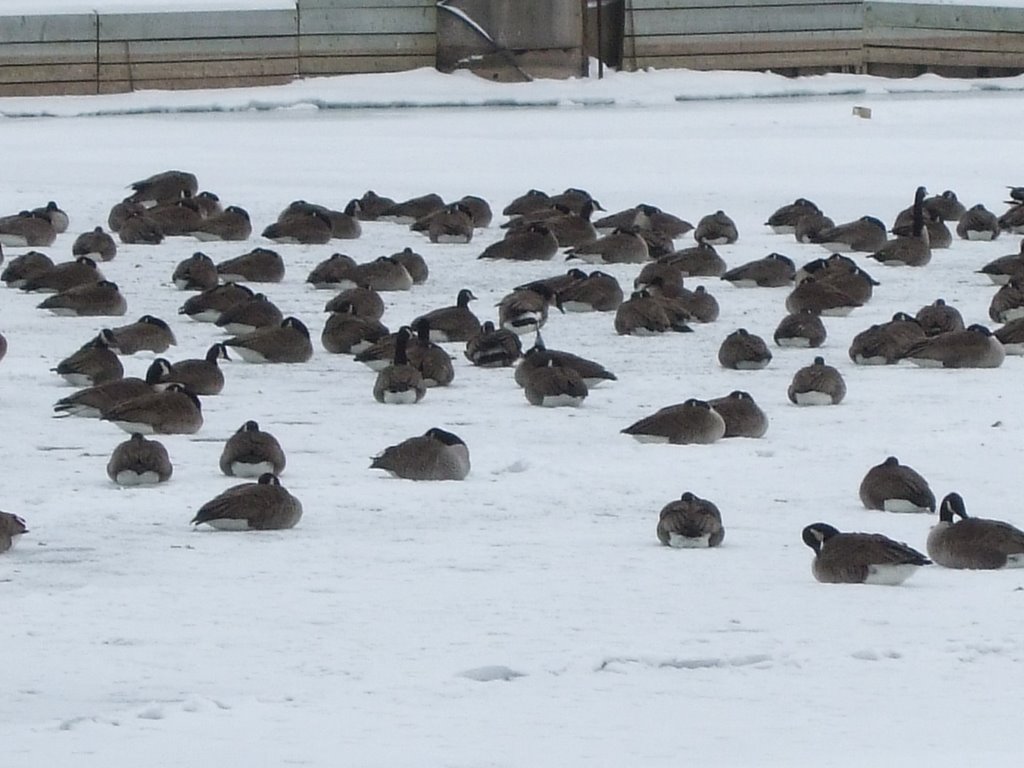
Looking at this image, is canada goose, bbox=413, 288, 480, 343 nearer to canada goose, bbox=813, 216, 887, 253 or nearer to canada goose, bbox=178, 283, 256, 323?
canada goose, bbox=178, 283, 256, 323

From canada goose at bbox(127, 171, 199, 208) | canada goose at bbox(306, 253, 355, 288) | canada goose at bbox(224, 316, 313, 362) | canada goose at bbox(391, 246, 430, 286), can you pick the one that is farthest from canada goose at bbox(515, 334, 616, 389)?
canada goose at bbox(127, 171, 199, 208)

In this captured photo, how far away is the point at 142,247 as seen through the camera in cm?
1694

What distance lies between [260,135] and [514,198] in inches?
185

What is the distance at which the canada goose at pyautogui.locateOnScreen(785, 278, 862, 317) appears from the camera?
1366cm

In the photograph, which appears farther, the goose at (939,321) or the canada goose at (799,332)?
the canada goose at (799,332)

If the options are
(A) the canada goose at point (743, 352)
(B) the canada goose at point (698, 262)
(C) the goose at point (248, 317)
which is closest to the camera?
(A) the canada goose at point (743, 352)

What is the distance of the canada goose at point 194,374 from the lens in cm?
1066

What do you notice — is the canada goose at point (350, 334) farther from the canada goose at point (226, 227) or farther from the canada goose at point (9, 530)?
the canada goose at point (226, 227)

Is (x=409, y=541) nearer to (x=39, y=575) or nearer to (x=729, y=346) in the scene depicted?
(x=39, y=575)

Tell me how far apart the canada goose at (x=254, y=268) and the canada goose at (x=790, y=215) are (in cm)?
436

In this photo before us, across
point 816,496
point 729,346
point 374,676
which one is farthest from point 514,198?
point 374,676

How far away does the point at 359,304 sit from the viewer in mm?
13039

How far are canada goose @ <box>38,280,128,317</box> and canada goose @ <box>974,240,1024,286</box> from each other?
5.87 metres

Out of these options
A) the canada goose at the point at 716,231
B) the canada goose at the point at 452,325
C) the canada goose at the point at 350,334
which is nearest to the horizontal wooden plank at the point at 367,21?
the canada goose at the point at 716,231
